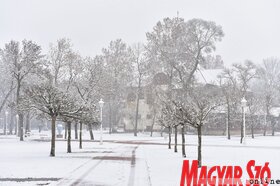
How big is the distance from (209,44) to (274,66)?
4948cm

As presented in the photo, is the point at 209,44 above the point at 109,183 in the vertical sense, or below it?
above

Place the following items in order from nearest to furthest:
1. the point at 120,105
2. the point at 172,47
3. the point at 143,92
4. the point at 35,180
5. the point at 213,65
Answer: the point at 35,180
the point at 172,47
the point at 143,92
the point at 120,105
the point at 213,65

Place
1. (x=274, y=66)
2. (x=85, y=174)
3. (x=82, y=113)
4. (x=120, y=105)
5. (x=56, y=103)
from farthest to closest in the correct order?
(x=274, y=66) < (x=120, y=105) < (x=82, y=113) < (x=56, y=103) < (x=85, y=174)

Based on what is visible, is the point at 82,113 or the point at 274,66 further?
the point at 274,66

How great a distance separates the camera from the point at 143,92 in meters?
68.0

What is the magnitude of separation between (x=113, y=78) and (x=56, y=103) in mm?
43876

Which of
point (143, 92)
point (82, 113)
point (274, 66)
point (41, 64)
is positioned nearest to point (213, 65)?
point (274, 66)

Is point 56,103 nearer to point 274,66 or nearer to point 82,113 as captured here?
point 82,113

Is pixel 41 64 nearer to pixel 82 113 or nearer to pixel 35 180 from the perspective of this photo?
pixel 82 113

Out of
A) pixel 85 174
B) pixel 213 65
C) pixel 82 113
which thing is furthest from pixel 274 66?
pixel 85 174

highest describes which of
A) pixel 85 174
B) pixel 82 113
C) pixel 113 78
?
pixel 113 78

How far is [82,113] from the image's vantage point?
27.6 meters

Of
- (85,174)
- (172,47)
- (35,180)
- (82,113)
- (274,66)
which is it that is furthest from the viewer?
(274,66)

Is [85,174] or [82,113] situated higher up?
[82,113]
